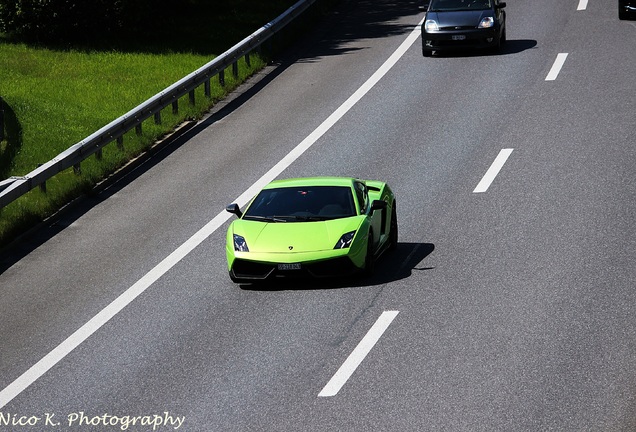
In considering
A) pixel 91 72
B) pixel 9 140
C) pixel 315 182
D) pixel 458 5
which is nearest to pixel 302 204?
pixel 315 182

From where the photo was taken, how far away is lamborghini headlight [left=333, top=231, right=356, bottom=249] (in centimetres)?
1567

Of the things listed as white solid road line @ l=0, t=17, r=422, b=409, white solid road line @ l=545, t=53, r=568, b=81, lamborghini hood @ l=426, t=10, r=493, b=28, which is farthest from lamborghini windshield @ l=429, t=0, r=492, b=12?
white solid road line @ l=0, t=17, r=422, b=409

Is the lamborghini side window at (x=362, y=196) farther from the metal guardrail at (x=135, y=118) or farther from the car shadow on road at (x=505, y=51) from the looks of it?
the car shadow on road at (x=505, y=51)

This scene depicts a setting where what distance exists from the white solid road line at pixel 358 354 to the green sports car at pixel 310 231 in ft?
4.69

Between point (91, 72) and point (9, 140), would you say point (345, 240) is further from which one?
point (91, 72)

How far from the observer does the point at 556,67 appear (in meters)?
29.6

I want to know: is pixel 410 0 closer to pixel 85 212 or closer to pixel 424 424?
pixel 85 212

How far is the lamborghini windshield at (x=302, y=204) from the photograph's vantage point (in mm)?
16500

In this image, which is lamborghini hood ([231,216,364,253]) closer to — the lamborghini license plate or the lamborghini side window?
the lamborghini license plate

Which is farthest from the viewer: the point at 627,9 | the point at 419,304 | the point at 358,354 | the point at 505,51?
the point at 627,9

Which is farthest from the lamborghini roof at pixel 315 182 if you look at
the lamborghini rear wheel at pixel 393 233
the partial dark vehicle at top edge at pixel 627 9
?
the partial dark vehicle at top edge at pixel 627 9

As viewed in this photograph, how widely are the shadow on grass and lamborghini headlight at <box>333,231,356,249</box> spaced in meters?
9.08

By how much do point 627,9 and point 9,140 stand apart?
18676 millimetres

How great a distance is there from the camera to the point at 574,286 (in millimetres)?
15344
